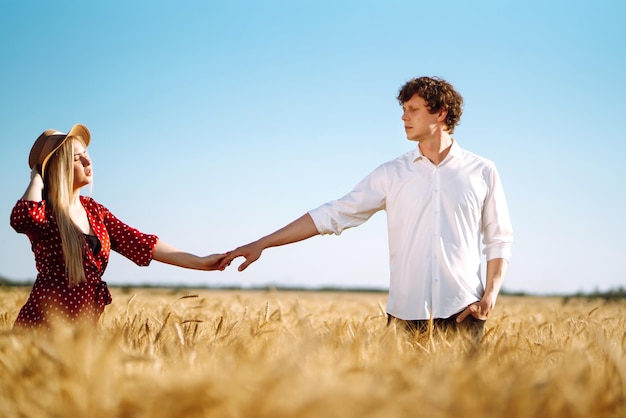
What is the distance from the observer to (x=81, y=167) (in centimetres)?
359

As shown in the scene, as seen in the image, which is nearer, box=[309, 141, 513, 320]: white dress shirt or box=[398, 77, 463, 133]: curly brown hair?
box=[309, 141, 513, 320]: white dress shirt

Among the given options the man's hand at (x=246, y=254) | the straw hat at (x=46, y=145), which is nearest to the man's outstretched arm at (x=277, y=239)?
the man's hand at (x=246, y=254)

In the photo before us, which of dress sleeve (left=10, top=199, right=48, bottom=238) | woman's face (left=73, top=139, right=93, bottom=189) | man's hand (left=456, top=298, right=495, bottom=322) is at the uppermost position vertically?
woman's face (left=73, top=139, right=93, bottom=189)

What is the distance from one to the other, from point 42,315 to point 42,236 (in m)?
0.44

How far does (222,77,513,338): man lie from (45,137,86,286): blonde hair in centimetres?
122

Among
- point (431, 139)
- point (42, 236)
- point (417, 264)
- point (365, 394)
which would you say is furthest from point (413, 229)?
point (365, 394)

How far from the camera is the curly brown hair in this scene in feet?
13.7

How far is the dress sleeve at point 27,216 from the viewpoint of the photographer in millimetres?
3291

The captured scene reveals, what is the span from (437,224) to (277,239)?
113 centimetres

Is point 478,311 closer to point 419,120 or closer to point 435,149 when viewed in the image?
point 435,149

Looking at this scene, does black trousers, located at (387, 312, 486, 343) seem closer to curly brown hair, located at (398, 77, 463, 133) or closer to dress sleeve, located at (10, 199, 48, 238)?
curly brown hair, located at (398, 77, 463, 133)

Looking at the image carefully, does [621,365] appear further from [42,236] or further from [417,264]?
[42,236]

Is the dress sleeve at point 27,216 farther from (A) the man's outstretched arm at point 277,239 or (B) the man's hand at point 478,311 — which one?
(B) the man's hand at point 478,311

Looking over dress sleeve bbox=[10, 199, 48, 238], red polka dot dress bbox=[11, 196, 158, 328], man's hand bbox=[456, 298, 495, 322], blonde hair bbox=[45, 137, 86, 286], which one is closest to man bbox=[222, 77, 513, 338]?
man's hand bbox=[456, 298, 495, 322]
